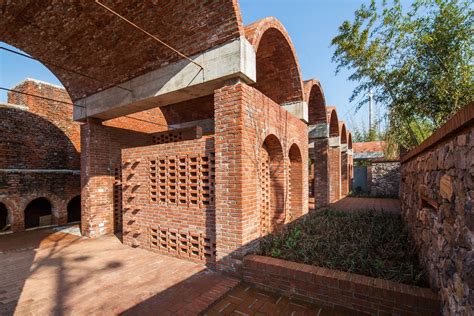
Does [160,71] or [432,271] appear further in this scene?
[160,71]

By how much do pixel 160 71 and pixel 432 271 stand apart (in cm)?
532

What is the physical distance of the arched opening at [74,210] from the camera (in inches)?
366

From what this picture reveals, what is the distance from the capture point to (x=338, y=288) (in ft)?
9.07

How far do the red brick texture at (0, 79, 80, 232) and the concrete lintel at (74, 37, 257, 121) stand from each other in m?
3.87

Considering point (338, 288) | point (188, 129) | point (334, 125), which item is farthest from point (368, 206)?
point (188, 129)

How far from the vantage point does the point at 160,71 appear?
4602mm

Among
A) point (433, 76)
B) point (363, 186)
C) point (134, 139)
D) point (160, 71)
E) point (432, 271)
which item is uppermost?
point (433, 76)

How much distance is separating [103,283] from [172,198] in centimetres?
175

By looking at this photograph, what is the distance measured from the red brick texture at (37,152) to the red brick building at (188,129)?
3087mm

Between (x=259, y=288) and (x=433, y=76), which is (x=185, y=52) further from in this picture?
(x=433, y=76)

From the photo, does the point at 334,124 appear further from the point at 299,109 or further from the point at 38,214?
the point at 38,214

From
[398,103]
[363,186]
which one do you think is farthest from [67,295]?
[363,186]

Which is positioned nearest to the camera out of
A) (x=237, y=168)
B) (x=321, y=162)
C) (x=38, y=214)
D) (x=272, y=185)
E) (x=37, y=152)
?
(x=237, y=168)

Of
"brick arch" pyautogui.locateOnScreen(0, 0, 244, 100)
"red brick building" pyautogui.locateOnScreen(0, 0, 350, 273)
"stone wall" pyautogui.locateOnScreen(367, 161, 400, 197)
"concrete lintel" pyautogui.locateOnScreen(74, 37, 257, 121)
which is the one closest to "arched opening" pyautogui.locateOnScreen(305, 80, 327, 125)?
"red brick building" pyautogui.locateOnScreen(0, 0, 350, 273)
